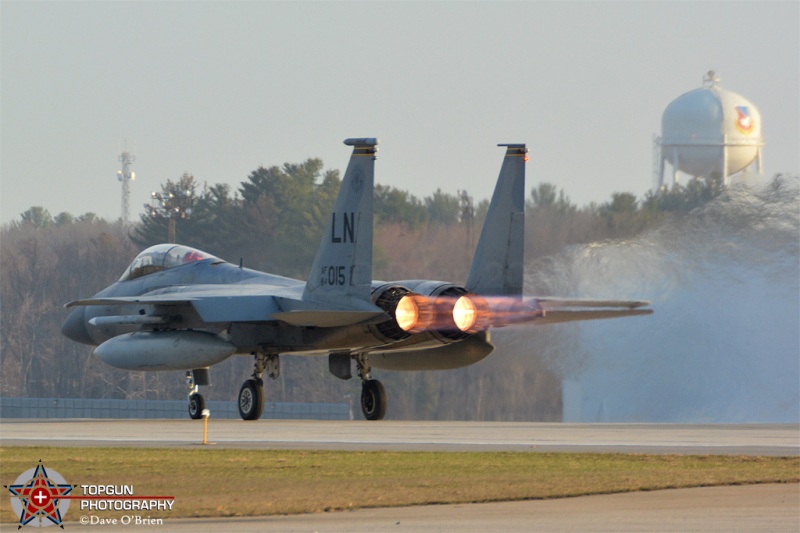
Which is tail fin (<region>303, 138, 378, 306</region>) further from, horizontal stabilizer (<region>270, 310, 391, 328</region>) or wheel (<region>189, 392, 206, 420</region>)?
wheel (<region>189, 392, 206, 420</region>)

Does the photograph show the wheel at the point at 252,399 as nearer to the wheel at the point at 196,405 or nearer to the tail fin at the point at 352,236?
the wheel at the point at 196,405

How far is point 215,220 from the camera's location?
5609 cm

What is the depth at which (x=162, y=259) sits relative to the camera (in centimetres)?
2572

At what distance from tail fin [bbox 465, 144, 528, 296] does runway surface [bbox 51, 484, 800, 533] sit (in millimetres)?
9854

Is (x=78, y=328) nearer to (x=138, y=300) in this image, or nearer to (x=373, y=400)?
(x=138, y=300)

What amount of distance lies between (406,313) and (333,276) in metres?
1.38

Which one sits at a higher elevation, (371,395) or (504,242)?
(504,242)

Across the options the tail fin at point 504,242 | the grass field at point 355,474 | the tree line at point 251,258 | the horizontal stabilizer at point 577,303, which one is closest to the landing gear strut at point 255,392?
the tail fin at point 504,242

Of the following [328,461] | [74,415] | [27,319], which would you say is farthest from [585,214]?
[27,319]

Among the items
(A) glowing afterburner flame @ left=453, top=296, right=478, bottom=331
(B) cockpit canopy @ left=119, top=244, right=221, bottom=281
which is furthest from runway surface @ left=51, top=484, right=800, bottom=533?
(B) cockpit canopy @ left=119, top=244, right=221, bottom=281

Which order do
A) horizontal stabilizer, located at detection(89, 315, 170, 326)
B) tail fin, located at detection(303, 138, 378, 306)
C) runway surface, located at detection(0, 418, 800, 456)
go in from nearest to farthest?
runway surface, located at detection(0, 418, 800, 456), tail fin, located at detection(303, 138, 378, 306), horizontal stabilizer, located at detection(89, 315, 170, 326)

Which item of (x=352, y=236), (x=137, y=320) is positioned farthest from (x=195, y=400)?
(x=352, y=236)

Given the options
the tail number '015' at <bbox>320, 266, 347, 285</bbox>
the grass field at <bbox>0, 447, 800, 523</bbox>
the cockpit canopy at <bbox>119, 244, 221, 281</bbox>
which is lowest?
the grass field at <bbox>0, 447, 800, 523</bbox>

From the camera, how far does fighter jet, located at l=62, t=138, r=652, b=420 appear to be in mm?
21406
